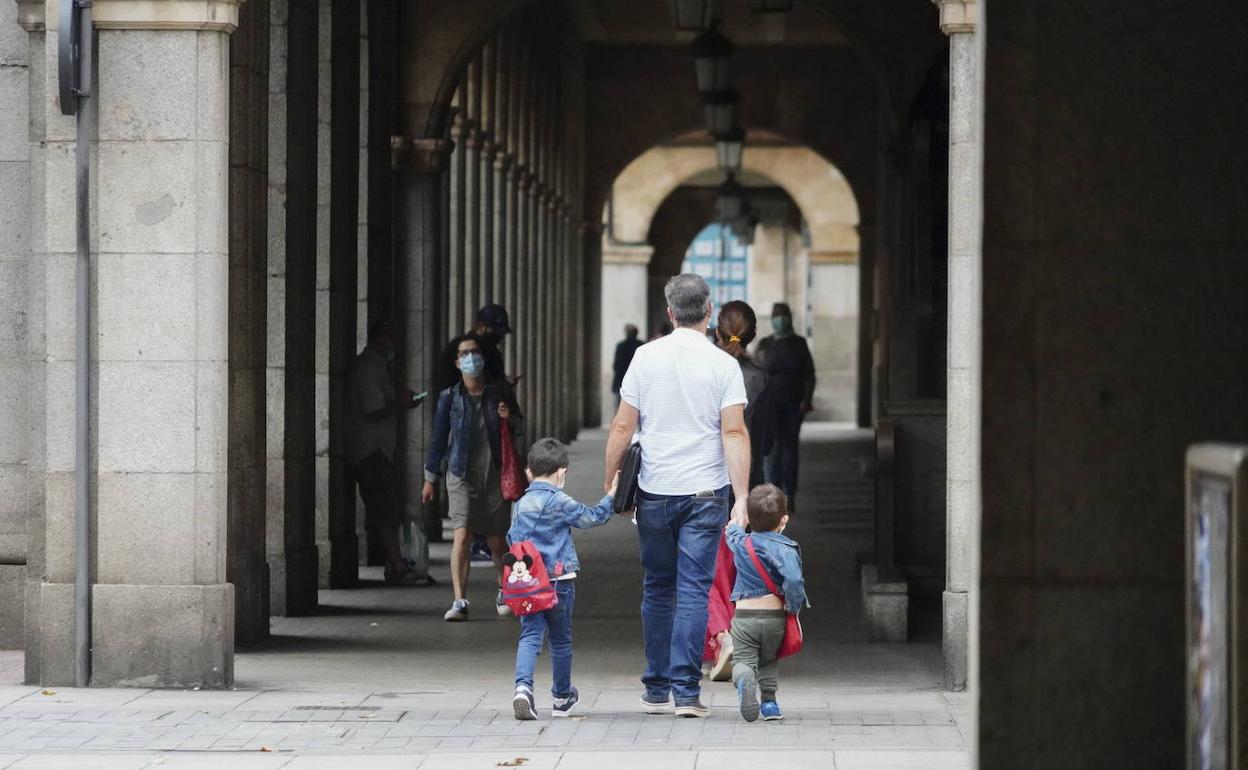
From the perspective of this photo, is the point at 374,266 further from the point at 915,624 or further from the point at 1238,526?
the point at 1238,526

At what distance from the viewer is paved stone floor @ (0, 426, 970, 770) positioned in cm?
716

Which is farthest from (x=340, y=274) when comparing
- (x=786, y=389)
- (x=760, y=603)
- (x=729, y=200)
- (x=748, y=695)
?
(x=729, y=200)

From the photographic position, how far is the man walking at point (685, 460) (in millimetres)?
8039

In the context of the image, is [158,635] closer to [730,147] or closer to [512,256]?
[730,147]

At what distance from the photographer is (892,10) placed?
1761 cm

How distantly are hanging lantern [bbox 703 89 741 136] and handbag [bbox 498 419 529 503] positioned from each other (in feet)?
20.8

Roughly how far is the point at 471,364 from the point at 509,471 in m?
0.63

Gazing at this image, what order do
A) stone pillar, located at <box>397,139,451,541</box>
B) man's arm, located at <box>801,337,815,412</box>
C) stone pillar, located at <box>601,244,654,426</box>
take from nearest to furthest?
stone pillar, located at <box>397,139,451,541</box>
man's arm, located at <box>801,337,815,412</box>
stone pillar, located at <box>601,244,654,426</box>

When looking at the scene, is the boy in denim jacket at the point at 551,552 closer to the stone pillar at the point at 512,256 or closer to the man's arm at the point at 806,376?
the man's arm at the point at 806,376

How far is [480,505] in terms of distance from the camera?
1212 cm

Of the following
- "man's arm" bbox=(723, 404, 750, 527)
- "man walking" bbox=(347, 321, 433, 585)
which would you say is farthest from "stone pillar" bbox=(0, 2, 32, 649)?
"man's arm" bbox=(723, 404, 750, 527)

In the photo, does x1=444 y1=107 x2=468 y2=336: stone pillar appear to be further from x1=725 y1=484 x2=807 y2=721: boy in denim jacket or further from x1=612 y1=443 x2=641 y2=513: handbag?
x1=725 y1=484 x2=807 y2=721: boy in denim jacket

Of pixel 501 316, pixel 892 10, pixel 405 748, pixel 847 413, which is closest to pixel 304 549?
pixel 501 316

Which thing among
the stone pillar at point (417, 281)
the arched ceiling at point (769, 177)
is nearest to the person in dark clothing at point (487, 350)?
the stone pillar at point (417, 281)
